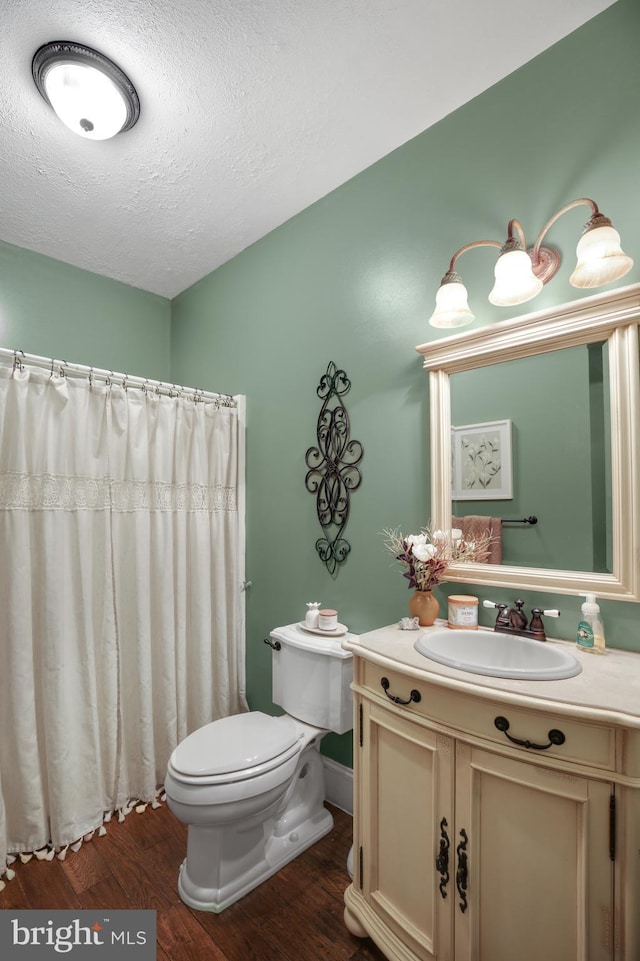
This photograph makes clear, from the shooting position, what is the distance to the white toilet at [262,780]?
1447mm

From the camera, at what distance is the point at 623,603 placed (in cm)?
126

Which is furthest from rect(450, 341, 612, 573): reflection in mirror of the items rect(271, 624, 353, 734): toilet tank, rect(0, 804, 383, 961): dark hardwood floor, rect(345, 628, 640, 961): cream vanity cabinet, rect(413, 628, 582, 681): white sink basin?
rect(0, 804, 383, 961): dark hardwood floor

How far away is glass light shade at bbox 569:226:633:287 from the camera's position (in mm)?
1185

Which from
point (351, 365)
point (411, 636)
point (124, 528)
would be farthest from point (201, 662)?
point (351, 365)

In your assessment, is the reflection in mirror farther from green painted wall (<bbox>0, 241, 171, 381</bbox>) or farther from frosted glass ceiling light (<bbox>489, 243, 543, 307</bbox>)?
green painted wall (<bbox>0, 241, 171, 381</bbox>)

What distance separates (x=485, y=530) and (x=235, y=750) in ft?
3.79

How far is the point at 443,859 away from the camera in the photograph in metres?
1.10

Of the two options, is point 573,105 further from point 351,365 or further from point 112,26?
point 112,26

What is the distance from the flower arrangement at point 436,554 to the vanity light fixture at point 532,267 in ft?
2.46

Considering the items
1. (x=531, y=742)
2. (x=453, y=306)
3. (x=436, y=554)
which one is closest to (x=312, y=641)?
(x=436, y=554)

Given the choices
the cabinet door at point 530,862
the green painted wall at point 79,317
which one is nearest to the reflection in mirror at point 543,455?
the cabinet door at point 530,862

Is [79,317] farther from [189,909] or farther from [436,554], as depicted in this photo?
[189,909]

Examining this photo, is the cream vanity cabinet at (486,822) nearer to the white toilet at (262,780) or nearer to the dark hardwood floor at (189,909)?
the dark hardwood floor at (189,909)

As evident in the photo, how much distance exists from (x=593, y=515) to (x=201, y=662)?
1.84 metres
